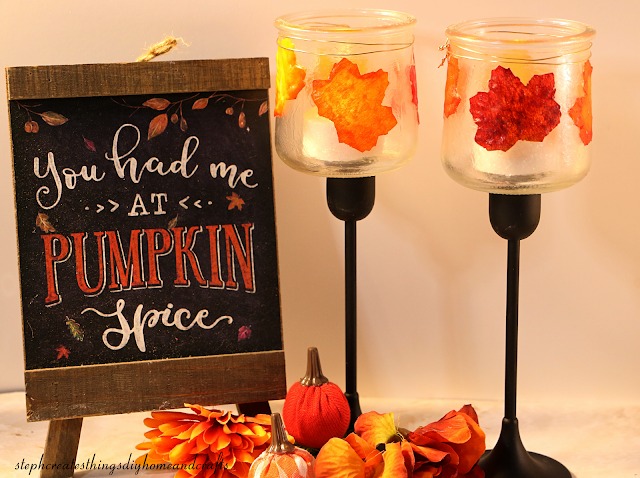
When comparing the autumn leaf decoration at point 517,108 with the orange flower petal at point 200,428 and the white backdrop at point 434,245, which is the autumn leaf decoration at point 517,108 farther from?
the orange flower petal at point 200,428

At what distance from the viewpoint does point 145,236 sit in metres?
0.84

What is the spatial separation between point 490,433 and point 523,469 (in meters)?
0.15

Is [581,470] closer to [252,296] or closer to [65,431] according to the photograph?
[252,296]

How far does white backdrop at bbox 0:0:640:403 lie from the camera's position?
0.95 metres

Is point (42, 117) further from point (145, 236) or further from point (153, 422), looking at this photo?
point (153, 422)

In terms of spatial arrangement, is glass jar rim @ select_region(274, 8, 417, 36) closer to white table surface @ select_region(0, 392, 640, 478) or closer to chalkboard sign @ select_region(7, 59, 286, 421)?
chalkboard sign @ select_region(7, 59, 286, 421)

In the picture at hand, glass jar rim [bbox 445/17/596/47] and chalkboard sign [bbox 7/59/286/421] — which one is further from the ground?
glass jar rim [bbox 445/17/596/47]

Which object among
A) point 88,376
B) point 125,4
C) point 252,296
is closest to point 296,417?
point 252,296

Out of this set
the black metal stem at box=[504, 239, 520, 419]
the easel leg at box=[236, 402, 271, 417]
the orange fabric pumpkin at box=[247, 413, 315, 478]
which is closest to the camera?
the orange fabric pumpkin at box=[247, 413, 315, 478]

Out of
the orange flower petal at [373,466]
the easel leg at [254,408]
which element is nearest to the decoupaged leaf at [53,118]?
the easel leg at [254,408]

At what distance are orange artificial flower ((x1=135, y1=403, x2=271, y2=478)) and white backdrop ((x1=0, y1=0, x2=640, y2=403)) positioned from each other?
27 cm

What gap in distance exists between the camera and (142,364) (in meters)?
0.85

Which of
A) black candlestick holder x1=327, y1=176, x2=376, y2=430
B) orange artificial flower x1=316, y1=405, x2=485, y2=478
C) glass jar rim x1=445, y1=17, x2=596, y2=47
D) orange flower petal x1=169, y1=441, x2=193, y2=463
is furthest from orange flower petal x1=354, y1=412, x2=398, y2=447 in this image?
glass jar rim x1=445, y1=17, x2=596, y2=47

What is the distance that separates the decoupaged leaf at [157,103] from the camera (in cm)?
83
